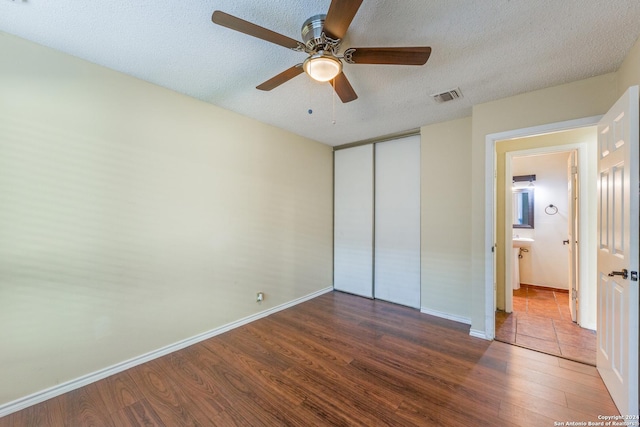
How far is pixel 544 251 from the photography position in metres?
4.34

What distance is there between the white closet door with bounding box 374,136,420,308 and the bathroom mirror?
2.54 m

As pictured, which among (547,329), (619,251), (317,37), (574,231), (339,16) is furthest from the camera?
(574,231)

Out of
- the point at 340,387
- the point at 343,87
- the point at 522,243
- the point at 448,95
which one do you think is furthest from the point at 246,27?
the point at 522,243

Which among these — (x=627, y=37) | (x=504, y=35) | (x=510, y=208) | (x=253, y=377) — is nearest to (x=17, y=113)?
(x=253, y=377)

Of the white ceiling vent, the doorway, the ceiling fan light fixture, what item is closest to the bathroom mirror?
the doorway

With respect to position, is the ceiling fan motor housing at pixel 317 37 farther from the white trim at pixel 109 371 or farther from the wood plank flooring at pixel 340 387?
the white trim at pixel 109 371

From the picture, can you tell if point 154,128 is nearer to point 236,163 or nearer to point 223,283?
point 236,163

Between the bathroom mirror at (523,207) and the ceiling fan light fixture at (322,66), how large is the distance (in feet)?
15.3

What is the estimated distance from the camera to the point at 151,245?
233 cm

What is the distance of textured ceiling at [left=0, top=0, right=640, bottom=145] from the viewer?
147cm

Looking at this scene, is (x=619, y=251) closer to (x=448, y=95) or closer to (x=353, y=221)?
(x=448, y=95)

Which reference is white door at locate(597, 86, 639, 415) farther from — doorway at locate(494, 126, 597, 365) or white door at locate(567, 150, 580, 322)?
white door at locate(567, 150, 580, 322)

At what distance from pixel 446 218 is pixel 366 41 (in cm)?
230

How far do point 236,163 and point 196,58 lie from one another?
1.19m
